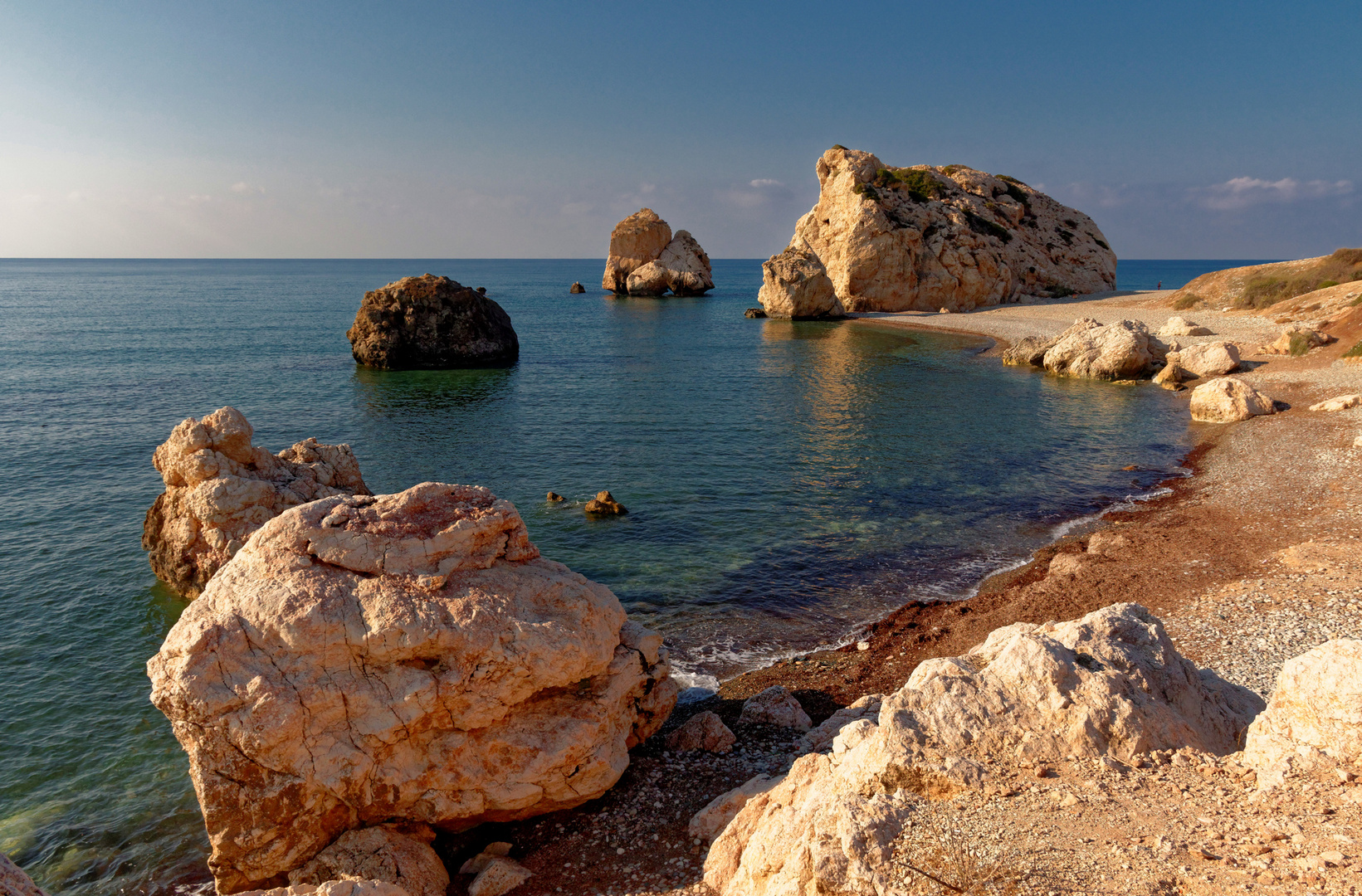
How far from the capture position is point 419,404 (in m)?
43.3

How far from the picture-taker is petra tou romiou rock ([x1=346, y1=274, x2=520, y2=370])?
53438mm

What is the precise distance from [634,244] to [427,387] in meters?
86.5

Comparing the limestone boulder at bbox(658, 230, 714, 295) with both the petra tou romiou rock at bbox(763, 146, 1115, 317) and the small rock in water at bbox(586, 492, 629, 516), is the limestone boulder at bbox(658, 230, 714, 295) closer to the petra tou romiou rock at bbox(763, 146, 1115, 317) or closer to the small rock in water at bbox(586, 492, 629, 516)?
the petra tou romiou rock at bbox(763, 146, 1115, 317)

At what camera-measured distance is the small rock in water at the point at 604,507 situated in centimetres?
2483

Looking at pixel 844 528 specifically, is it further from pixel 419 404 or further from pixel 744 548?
pixel 419 404

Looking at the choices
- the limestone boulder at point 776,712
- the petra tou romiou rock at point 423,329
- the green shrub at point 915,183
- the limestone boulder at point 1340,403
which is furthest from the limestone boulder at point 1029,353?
the limestone boulder at point 776,712

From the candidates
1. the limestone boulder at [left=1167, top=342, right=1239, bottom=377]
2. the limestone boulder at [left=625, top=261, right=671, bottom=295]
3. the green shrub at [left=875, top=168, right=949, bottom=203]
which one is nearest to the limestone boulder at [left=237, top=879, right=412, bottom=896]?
the limestone boulder at [left=1167, top=342, right=1239, bottom=377]

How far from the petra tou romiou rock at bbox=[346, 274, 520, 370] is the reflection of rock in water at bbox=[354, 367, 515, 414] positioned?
1.07 m

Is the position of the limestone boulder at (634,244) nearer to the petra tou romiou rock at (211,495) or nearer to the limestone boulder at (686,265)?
the limestone boulder at (686,265)

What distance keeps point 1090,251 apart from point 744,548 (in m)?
92.8

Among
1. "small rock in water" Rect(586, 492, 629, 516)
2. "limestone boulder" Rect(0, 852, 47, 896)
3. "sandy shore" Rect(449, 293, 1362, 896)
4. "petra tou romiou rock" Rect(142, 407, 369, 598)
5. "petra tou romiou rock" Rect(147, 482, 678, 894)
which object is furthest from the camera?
"small rock in water" Rect(586, 492, 629, 516)

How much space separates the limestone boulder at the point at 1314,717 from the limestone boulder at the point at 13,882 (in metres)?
11.3

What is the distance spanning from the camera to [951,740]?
766 cm

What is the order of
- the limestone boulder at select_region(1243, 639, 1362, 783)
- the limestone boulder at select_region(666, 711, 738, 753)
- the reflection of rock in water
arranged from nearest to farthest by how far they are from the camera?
1. the limestone boulder at select_region(1243, 639, 1362, 783)
2. the limestone boulder at select_region(666, 711, 738, 753)
3. the reflection of rock in water
